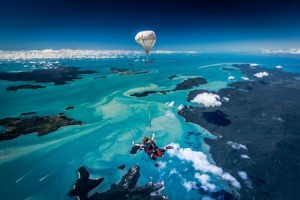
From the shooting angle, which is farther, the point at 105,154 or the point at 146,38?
the point at 105,154

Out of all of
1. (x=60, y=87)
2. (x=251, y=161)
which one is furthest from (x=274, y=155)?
(x=60, y=87)

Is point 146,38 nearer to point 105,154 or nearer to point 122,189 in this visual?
point 122,189

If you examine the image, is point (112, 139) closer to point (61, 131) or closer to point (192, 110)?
point (61, 131)

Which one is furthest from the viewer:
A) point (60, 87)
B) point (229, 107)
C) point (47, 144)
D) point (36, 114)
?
point (60, 87)

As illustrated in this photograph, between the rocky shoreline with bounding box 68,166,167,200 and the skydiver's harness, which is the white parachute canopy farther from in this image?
the rocky shoreline with bounding box 68,166,167,200

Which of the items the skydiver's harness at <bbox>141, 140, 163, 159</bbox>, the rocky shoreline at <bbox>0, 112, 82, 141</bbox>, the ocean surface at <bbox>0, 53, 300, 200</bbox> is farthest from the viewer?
the rocky shoreline at <bbox>0, 112, 82, 141</bbox>

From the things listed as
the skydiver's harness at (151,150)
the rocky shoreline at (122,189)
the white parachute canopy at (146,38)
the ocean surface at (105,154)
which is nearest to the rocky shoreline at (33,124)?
the ocean surface at (105,154)

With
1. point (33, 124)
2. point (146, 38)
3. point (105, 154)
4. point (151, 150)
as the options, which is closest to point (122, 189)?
point (105, 154)

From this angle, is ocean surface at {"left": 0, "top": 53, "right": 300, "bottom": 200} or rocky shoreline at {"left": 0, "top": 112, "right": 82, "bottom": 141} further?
rocky shoreline at {"left": 0, "top": 112, "right": 82, "bottom": 141}

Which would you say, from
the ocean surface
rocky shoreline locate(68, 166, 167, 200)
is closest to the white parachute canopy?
the ocean surface

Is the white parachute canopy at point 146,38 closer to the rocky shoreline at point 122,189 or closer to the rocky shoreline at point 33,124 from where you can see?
the rocky shoreline at point 122,189

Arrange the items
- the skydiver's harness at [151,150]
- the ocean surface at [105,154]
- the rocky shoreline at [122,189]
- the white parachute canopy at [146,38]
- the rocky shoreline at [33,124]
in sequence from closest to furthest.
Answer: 1. the skydiver's harness at [151,150]
2. the white parachute canopy at [146,38]
3. the rocky shoreline at [122,189]
4. the ocean surface at [105,154]
5. the rocky shoreline at [33,124]
